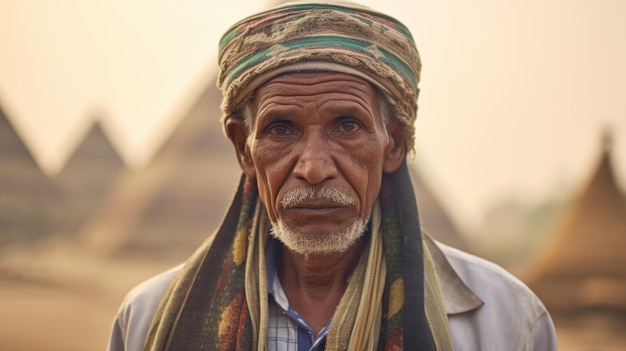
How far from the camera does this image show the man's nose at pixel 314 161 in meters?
2.71

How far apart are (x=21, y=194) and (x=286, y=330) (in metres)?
11.8

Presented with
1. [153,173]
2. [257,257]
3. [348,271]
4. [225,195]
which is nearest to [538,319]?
[348,271]

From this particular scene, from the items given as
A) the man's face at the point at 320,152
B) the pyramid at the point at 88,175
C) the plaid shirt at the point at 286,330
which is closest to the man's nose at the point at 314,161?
the man's face at the point at 320,152

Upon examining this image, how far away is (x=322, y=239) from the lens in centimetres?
280

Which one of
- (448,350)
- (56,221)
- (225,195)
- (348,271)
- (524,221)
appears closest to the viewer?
(448,350)

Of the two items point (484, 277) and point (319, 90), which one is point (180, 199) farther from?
point (319, 90)

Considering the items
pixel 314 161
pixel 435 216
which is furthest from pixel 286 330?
pixel 435 216

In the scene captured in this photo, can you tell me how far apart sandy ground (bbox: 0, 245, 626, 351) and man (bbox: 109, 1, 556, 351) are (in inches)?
413

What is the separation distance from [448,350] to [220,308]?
2.30ft

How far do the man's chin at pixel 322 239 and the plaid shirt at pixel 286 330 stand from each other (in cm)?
17

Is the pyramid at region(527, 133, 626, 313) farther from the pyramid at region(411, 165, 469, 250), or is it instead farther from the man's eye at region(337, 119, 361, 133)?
the man's eye at region(337, 119, 361, 133)

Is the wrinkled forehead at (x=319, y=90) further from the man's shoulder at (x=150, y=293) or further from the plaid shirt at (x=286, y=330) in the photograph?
the man's shoulder at (x=150, y=293)

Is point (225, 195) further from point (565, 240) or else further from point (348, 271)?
point (348, 271)

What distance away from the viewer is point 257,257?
2.96 m
